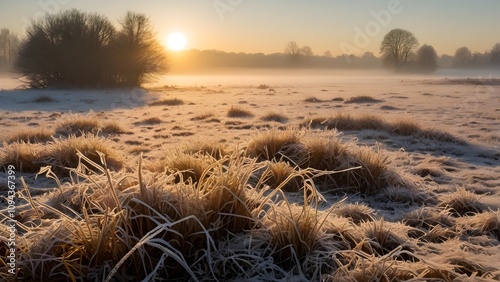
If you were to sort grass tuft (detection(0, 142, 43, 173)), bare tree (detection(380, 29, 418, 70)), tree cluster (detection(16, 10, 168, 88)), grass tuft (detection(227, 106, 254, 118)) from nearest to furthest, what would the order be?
grass tuft (detection(0, 142, 43, 173)), grass tuft (detection(227, 106, 254, 118)), tree cluster (detection(16, 10, 168, 88)), bare tree (detection(380, 29, 418, 70))

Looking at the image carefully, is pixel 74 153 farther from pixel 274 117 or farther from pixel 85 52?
pixel 85 52

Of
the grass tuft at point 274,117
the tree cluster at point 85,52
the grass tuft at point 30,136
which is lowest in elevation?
the grass tuft at point 274,117

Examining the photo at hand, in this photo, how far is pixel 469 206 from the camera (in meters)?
3.03

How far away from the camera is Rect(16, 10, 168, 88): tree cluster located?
30531 millimetres

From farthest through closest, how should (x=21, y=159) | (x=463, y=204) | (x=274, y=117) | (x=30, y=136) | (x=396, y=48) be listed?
(x=396, y=48)
(x=274, y=117)
(x=30, y=136)
(x=21, y=159)
(x=463, y=204)

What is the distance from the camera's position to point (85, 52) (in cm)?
3120

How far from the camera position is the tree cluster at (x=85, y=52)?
3053 cm

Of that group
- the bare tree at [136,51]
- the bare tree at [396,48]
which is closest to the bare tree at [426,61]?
the bare tree at [396,48]

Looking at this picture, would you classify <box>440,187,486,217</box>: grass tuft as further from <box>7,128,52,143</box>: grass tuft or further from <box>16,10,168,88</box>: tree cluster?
<box>16,10,168,88</box>: tree cluster

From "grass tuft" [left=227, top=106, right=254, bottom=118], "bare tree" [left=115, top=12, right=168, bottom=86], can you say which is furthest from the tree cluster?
"grass tuft" [left=227, top=106, right=254, bottom=118]

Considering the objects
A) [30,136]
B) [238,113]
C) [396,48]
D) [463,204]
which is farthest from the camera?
[396,48]

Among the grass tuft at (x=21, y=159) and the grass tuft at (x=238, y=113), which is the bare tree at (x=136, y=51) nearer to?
the grass tuft at (x=238, y=113)

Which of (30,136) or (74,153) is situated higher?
(74,153)

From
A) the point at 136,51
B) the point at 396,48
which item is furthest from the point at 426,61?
the point at 136,51
